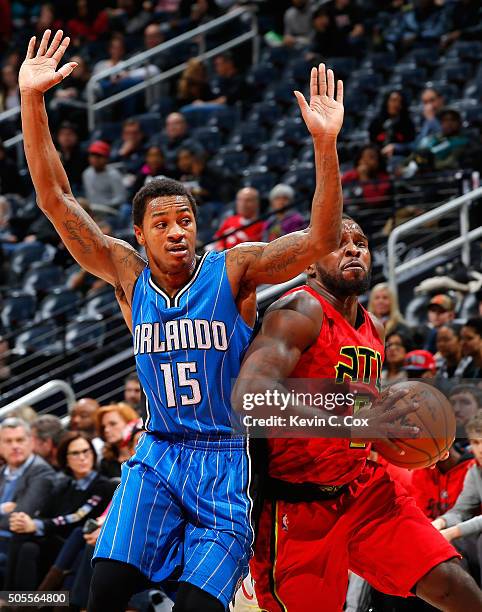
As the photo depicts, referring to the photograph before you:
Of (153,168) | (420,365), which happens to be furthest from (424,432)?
(153,168)

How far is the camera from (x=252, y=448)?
5.14 m

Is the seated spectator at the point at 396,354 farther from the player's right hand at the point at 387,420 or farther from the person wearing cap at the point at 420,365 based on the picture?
the player's right hand at the point at 387,420

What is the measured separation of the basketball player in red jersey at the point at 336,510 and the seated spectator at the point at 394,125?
6.98 metres

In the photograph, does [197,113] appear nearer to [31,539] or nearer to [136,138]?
[136,138]

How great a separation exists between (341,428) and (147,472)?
2.82 feet

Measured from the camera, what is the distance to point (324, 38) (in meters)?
14.4

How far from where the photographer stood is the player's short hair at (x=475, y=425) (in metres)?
6.21

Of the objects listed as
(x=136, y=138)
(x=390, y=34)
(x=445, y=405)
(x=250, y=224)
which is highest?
(x=390, y=34)

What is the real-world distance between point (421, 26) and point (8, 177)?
5.11 m

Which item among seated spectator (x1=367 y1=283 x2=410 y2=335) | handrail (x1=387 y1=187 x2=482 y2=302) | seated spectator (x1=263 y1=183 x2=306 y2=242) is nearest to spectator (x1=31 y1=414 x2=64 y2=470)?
seated spectator (x1=367 y1=283 x2=410 y2=335)

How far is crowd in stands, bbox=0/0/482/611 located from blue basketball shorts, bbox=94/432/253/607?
6.26ft

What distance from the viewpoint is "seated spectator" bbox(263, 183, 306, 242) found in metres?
10.8

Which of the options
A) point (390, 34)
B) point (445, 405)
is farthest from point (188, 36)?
point (445, 405)

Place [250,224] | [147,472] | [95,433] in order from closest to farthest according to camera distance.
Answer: [147,472]
[95,433]
[250,224]
